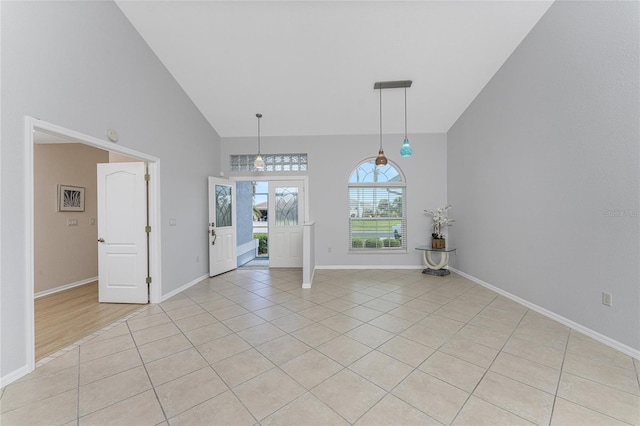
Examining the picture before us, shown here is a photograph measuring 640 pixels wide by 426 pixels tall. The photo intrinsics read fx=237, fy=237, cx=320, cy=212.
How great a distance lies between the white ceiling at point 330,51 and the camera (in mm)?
2969

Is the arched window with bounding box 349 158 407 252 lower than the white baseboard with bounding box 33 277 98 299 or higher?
higher

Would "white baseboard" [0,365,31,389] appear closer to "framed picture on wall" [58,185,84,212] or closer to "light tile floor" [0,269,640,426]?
"light tile floor" [0,269,640,426]

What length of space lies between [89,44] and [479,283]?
638 centimetres

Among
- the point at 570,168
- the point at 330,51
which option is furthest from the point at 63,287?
the point at 570,168

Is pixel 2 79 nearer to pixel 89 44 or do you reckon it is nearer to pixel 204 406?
pixel 89 44

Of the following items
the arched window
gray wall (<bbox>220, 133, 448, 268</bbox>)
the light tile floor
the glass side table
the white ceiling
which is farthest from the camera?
the arched window

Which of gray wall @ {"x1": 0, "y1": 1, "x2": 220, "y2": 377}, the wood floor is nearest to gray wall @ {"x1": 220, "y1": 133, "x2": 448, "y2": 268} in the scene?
gray wall @ {"x1": 0, "y1": 1, "x2": 220, "y2": 377}

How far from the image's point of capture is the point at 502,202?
3730 millimetres

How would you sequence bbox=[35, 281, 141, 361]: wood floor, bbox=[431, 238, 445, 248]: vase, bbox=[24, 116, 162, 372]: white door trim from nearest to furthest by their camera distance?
bbox=[24, 116, 162, 372]: white door trim < bbox=[35, 281, 141, 361]: wood floor < bbox=[431, 238, 445, 248]: vase

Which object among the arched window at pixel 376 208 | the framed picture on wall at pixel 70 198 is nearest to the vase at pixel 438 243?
the arched window at pixel 376 208

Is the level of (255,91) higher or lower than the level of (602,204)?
higher

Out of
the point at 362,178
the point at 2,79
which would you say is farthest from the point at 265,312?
the point at 362,178

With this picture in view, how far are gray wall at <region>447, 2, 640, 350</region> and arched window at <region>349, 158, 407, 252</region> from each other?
1.78 m

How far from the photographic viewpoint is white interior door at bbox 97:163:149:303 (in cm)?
349
